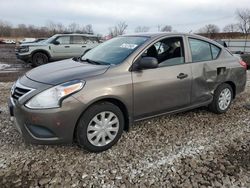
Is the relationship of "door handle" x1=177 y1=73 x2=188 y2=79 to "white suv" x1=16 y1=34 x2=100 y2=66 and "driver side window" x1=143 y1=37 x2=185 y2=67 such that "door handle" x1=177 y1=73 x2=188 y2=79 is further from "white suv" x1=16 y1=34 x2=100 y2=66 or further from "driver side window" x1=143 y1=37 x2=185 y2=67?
"white suv" x1=16 y1=34 x2=100 y2=66

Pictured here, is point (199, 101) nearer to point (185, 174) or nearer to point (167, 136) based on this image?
point (167, 136)

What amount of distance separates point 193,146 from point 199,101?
3.57 feet

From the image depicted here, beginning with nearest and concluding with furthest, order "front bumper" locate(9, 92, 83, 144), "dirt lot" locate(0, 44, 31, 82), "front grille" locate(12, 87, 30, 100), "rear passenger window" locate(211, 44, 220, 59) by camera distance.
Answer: "front bumper" locate(9, 92, 83, 144), "front grille" locate(12, 87, 30, 100), "rear passenger window" locate(211, 44, 220, 59), "dirt lot" locate(0, 44, 31, 82)

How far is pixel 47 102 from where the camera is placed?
10.1ft

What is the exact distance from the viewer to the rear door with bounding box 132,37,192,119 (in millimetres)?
3707

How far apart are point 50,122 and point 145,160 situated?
1266 millimetres

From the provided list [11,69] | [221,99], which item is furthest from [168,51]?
[11,69]

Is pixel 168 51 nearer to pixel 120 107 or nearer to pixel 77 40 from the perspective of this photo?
pixel 120 107

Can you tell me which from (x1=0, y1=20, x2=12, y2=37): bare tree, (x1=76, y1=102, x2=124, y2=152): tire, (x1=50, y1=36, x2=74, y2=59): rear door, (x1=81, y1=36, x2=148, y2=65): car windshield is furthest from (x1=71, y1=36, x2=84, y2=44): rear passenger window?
(x1=0, y1=20, x2=12, y2=37): bare tree

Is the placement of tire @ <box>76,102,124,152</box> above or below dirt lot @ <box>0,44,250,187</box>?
above

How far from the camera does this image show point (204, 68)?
4.46 m

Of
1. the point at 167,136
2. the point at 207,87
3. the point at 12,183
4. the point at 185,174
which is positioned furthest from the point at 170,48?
the point at 12,183

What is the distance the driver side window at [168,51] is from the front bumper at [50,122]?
4.79ft

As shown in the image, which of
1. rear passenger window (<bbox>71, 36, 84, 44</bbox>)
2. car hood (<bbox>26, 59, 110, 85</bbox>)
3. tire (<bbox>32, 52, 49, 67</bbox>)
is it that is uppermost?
rear passenger window (<bbox>71, 36, 84, 44</bbox>)
